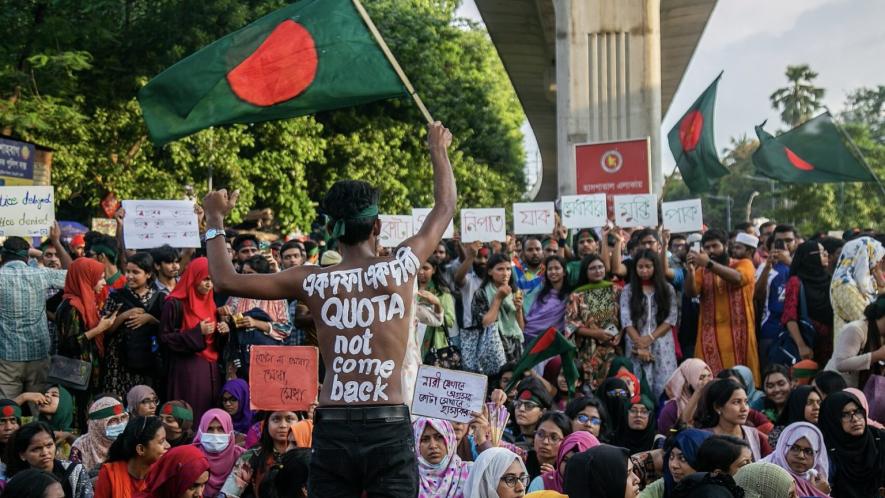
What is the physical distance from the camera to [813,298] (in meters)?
10.1

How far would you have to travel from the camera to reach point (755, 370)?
10.4m

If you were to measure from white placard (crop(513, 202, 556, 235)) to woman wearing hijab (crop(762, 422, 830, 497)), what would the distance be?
602 cm

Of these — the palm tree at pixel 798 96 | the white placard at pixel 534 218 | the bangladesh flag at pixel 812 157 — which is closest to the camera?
the white placard at pixel 534 218

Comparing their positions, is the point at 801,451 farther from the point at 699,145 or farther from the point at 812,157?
the point at 699,145

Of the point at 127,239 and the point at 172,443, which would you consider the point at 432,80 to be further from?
the point at 172,443

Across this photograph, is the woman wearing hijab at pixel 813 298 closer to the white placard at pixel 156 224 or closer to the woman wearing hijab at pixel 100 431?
the white placard at pixel 156 224

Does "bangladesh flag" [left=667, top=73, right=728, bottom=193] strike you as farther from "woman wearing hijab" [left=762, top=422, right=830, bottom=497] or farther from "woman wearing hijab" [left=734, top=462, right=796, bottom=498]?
"woman wearing hijab" [left=734, top=462, right=796, bottom=498]

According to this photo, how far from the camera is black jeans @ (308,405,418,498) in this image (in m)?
4.80

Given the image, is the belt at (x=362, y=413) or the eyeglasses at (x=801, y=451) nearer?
the belt at (x=362, y=413)

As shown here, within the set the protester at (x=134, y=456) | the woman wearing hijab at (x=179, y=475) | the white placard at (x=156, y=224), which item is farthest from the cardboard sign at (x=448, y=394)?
the white placard at (x=156, y=224)

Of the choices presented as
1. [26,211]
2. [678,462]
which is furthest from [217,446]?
[26,211]

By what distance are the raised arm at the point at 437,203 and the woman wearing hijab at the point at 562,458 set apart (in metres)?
2.21

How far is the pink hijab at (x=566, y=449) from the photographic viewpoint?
701 cm

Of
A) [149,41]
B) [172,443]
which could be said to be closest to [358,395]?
[172,443]
